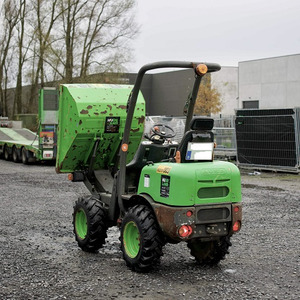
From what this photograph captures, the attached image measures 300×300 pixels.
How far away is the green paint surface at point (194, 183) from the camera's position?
20.7ft

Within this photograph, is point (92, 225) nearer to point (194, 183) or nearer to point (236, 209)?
point (194, 183)

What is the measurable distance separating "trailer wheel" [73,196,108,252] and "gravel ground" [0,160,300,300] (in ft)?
0.45

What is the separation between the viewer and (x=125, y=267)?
7000 mm

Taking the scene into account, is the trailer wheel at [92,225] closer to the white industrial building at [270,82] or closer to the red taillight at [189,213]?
the red taillight at [189,213]

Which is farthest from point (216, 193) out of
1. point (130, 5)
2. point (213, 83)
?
point (213, 83)

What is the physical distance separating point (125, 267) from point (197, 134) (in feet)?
6.28

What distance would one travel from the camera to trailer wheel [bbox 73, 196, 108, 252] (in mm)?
7531

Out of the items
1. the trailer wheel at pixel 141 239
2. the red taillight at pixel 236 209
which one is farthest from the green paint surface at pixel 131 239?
the red taillight at pixel 236 209

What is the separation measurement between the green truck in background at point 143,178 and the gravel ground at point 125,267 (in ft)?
1.03

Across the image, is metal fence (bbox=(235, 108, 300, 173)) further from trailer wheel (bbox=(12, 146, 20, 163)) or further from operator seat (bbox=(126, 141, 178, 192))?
operator seat (bbox=(126, 141, 178, 192))

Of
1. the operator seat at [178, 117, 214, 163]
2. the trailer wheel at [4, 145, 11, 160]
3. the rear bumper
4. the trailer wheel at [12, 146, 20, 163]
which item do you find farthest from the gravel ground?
the trailer wheel at [4, 145, 11, 160]

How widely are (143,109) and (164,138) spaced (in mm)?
1225

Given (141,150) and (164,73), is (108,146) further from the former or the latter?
(164,73)

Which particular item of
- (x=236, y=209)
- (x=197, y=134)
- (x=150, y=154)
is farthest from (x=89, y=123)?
(x=236, y=209)
